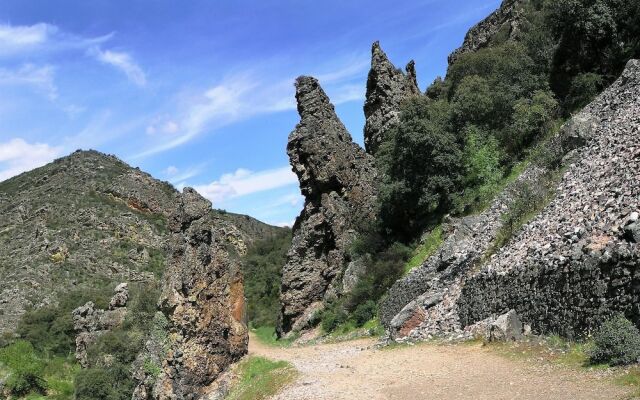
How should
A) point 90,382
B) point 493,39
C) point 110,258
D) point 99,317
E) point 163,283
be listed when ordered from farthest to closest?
point 110,258 → point 493,39 → point 99,317 → point 90,382 → point 163,283

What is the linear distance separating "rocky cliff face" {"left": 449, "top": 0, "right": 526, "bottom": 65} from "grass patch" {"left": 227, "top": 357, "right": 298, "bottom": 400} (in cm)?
4443

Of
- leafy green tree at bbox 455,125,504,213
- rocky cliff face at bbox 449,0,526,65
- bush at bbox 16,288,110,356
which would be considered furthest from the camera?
rocky cliff face at bbox 449,0,526,65

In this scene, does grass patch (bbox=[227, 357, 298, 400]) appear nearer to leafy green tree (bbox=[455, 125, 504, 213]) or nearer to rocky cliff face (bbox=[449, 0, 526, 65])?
leafy green tree (bbox=[455, 125, 504, 213])

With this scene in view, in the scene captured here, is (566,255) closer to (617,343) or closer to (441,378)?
(617,343)

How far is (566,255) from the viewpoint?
11734mm

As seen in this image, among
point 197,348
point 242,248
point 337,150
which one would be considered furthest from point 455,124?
point 242,248

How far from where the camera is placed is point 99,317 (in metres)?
44.3

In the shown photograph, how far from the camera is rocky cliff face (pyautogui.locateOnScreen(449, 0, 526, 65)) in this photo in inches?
2169

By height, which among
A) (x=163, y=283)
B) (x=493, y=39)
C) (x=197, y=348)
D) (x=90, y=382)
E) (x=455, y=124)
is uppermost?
(x=493, y=39)

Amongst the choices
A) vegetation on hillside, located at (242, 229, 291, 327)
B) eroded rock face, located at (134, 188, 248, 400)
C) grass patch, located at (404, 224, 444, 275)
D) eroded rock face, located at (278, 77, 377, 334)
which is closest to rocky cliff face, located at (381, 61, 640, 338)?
grass patch, located at (404, 224, 444, 275)

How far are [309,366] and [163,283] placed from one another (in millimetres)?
5116

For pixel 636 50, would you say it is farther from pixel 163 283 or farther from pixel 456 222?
pixel 163 283

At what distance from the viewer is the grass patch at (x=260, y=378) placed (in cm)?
1326

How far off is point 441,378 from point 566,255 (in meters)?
3.84
